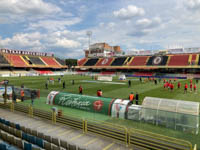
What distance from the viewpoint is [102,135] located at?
870 centimetres

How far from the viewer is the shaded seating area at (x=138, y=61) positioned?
7294cm

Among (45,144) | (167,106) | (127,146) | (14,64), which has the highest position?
(14,64)

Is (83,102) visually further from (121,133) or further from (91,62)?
(91,62)

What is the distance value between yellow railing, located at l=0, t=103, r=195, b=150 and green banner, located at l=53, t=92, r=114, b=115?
2.43m

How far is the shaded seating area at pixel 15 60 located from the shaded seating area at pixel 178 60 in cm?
6603

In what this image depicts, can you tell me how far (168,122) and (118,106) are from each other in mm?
3545

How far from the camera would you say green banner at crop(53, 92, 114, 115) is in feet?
39.4

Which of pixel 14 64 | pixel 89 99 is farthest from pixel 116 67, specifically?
pixel 89 99

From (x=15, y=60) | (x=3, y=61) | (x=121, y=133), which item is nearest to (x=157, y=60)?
(x=15, y=60)

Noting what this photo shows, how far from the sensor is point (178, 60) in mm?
65312

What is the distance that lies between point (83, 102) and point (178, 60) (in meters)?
62.9

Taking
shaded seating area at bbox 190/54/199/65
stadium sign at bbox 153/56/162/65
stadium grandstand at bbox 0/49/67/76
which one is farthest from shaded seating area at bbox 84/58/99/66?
shaded seating area at bbox 190/54/199/65

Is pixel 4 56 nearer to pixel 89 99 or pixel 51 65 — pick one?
pixel 51 65

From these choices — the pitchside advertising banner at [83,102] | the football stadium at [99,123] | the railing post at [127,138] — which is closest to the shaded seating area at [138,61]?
the football stadium at [99,123]
